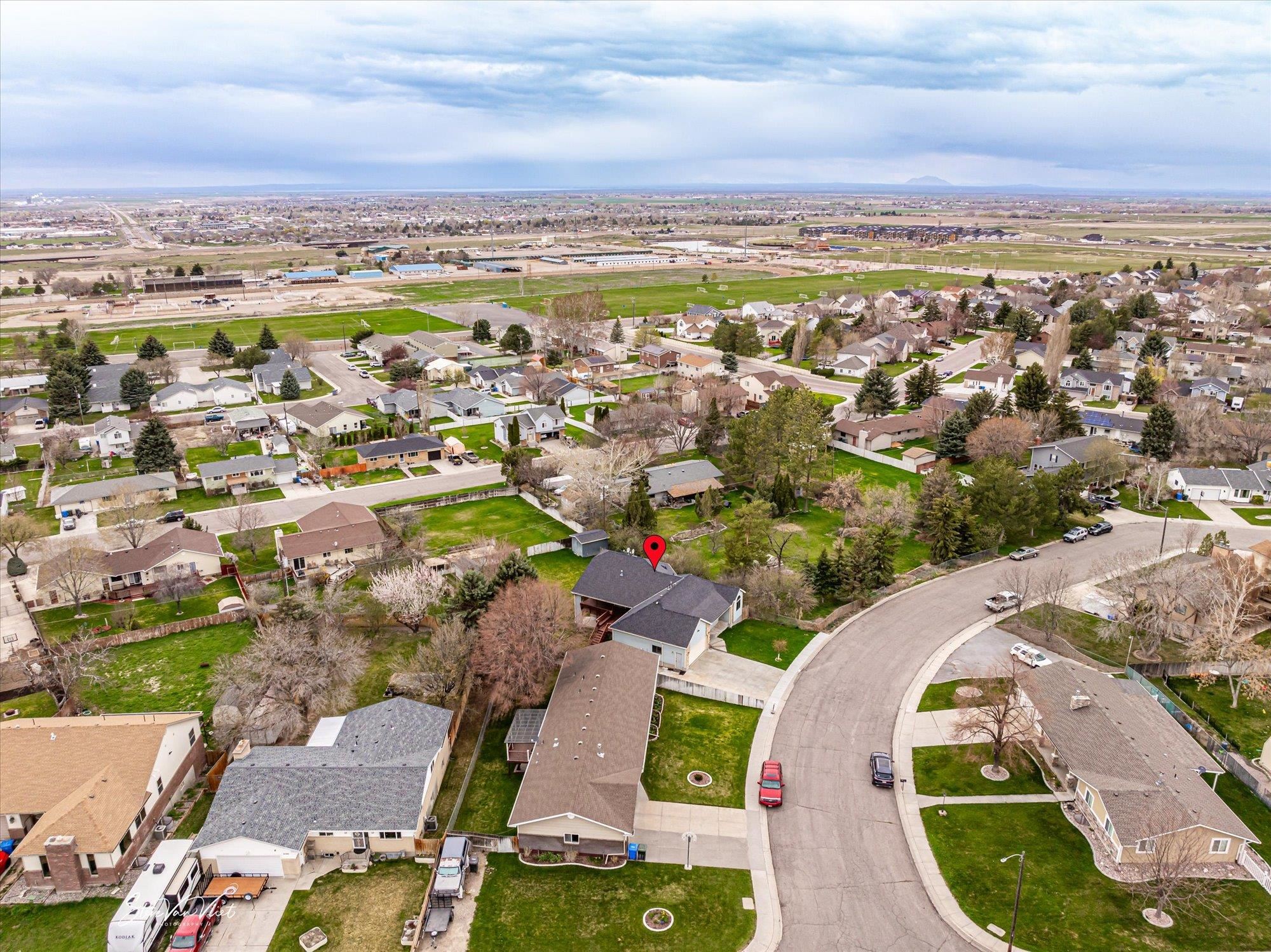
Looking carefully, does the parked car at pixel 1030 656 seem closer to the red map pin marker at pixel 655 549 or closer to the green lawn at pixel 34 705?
the red map pin marker at pixel 655 549

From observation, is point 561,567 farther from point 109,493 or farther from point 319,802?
point 109,493

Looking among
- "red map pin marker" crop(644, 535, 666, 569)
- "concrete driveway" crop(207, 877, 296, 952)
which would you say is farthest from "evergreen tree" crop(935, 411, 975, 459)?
"concrete driveway" crop(207, 877, 296, 952)

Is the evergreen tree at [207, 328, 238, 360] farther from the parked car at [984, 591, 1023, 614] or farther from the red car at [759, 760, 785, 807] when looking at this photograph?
the parked car at [984, 591, 1023, 614]

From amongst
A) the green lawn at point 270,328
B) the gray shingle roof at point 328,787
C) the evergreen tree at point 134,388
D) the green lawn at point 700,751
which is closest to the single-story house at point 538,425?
the evergreen tree at point 134,388

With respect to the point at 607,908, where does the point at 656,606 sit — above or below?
above

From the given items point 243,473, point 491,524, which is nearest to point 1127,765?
point 491,524
